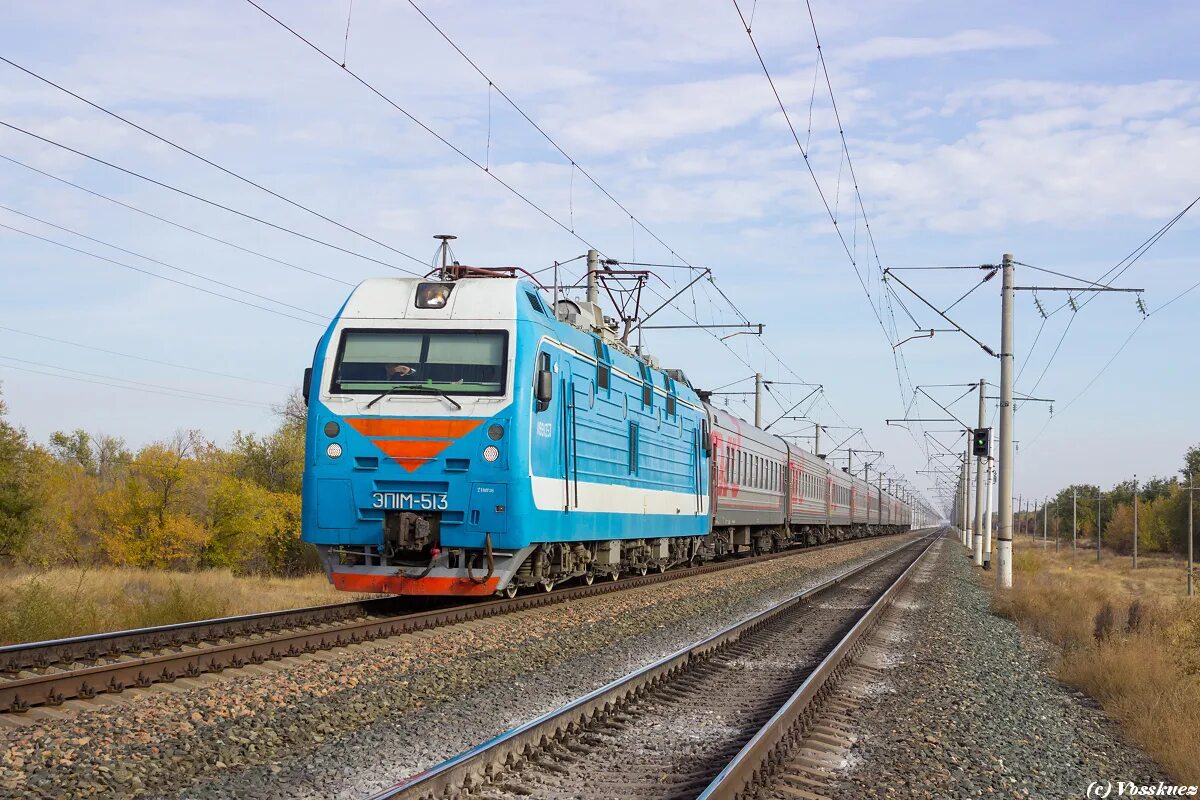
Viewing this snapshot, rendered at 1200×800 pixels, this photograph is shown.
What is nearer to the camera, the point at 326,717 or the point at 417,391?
the point at 326,717

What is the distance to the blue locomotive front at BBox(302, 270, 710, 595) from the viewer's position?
1218 centimetres

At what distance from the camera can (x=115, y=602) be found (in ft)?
44.2

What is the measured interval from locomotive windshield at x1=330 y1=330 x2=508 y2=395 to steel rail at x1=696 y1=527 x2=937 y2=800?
4749 mm

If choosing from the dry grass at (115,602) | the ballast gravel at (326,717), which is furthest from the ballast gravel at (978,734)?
the dry grass at (115,602)

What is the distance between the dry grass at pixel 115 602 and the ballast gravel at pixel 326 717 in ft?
9.96

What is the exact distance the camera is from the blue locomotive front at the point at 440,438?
1218cm

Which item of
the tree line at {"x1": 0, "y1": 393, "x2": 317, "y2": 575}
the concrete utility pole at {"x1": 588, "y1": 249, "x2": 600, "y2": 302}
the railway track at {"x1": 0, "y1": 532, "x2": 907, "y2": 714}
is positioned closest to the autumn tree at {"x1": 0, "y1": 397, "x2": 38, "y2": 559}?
the tree line at {"x1": 0, "y1": 393, "x2": 317, "y2": 575}

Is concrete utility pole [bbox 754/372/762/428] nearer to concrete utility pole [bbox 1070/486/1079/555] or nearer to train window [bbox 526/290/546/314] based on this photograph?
concrete utility pole [bbox 1070/486/1079/555]

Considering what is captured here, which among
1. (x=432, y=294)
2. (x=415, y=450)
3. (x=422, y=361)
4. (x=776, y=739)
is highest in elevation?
(x=432, y=294)

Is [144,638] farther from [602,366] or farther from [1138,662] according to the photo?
[1138,662]

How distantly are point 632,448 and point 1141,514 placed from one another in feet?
249

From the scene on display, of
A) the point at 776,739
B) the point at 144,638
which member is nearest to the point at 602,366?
the point at 144,638

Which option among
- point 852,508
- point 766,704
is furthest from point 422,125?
point 852,508

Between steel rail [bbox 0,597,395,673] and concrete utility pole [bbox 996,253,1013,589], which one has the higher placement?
concrete utility pole [bbox 996,253,1013,589]
